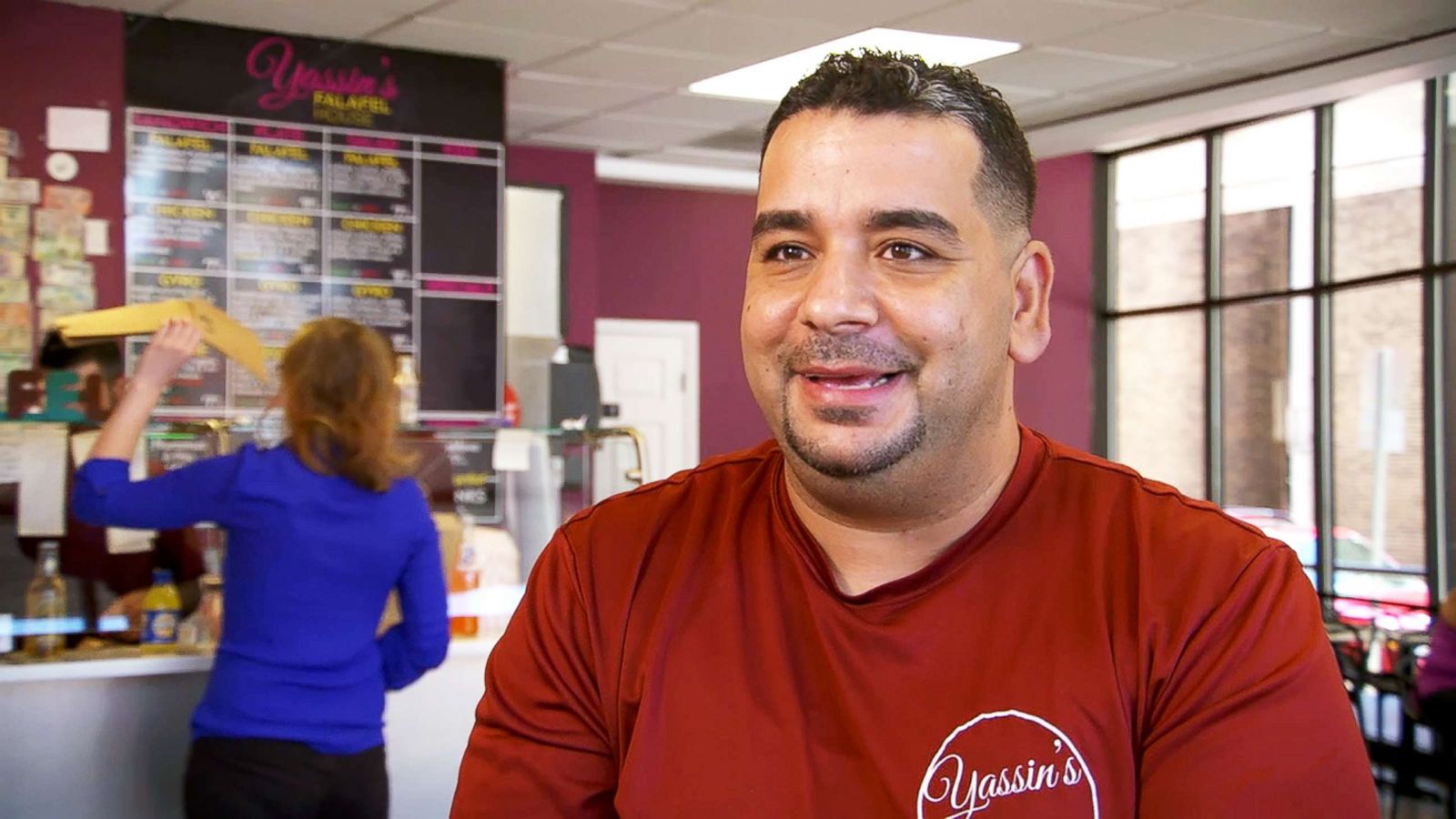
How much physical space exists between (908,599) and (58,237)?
4.44m

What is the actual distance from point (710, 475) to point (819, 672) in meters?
0.28

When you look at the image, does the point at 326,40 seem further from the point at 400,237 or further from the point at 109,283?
the point at 109,283

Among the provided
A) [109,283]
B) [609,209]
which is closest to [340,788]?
[109,283]

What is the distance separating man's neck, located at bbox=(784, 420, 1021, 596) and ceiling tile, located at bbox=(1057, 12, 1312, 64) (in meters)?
4.19

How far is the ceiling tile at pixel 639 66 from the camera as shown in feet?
18.3

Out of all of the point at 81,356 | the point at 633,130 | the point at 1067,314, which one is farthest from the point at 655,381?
the point at 81,356

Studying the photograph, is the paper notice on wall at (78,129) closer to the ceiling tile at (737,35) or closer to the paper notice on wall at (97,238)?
the paper notice on wall at (97,238)

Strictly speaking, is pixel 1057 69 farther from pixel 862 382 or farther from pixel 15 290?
pixel 862 382

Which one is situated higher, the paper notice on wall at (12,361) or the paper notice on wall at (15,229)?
the paper notice on wall at (15,229)

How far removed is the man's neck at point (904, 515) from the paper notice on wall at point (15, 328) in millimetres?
4244

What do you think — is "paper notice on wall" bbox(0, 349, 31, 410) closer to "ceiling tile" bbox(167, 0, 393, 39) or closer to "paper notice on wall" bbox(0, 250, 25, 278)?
"paper notice on wall" bbox(0, 250, 25, 278)

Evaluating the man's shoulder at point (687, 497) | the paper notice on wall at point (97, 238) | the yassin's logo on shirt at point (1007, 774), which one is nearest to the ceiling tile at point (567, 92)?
the paper notice on wall at point (97, 238)

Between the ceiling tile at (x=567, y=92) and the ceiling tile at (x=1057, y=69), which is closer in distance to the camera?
the ceiling tile at (x=1057, y=69)

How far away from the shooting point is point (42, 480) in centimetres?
331
